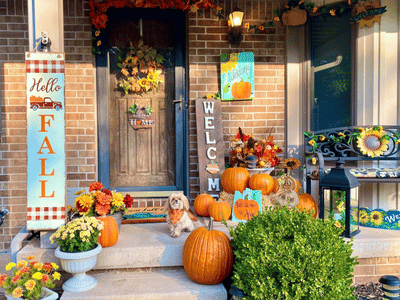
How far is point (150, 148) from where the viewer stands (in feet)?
15.0

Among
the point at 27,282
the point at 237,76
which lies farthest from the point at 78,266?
the point at 237,76

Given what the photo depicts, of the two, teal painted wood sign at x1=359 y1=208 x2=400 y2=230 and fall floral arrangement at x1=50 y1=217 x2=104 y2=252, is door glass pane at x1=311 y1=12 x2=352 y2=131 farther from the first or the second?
fall floral arrangement at x1=50 y1=217 x2=104 y2=252

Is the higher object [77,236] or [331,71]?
[331,71]

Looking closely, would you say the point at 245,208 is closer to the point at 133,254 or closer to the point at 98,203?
the point at 133,254

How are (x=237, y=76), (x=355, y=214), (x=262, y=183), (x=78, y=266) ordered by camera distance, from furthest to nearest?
(x=237, y=76), (x=262, y=183), (x=355, y=214), (x=78, y=266)

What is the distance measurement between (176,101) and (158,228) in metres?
1.84

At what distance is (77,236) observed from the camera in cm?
247

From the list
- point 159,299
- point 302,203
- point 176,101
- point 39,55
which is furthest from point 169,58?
point 159,299

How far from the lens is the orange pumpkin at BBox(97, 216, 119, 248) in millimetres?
2740

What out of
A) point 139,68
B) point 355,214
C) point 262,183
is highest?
point 139,68

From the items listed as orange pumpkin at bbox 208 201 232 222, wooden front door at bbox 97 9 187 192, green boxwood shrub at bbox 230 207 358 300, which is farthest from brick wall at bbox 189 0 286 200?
green boxwood shrub at bbox 230 207 358 300

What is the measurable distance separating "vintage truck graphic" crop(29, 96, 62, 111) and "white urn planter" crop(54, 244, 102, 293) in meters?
1.09

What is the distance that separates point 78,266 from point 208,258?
951mm

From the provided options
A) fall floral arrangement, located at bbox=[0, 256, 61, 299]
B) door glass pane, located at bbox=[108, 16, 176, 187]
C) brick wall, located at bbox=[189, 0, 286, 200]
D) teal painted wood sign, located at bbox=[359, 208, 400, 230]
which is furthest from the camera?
door glass pane, located at bbox=[108, 16, 176, 187]
